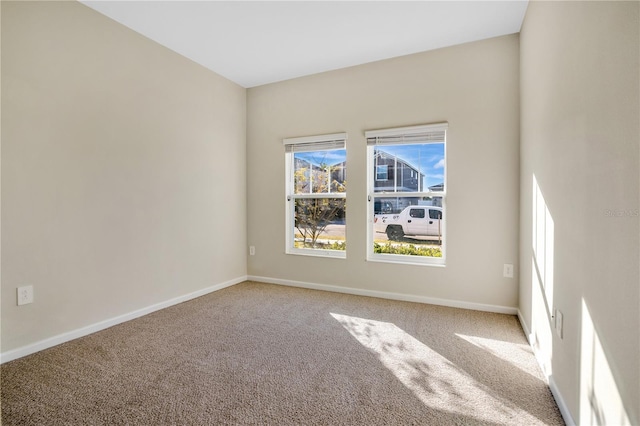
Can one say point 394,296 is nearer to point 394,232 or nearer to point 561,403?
point 394,232

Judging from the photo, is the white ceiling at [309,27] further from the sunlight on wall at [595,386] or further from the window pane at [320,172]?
the sunlight on wall at [595,386]

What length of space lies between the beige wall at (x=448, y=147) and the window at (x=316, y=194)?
111 mm

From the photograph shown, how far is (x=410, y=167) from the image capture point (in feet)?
11.3

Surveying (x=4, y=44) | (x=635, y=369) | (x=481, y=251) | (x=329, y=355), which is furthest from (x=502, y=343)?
(x=4, y=44)

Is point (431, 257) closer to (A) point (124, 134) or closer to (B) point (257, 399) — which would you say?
(B) point (257, 399)

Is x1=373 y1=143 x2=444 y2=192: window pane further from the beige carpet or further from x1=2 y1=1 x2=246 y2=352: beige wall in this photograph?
x1=2 y1=1 x2=246 y2=352: beige wall

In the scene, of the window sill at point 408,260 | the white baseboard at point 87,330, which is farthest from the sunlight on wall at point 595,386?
the white baseboard at point 87,330

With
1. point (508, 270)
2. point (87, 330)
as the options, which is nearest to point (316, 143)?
point (508, 270)

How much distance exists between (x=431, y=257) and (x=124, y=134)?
319cm

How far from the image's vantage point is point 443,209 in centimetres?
327

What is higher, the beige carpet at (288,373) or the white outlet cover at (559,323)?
the white outlet cover at (559,323)

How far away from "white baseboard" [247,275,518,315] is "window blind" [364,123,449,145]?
1643mm

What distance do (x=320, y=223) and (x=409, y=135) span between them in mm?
1473

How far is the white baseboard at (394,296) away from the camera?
305 cm
